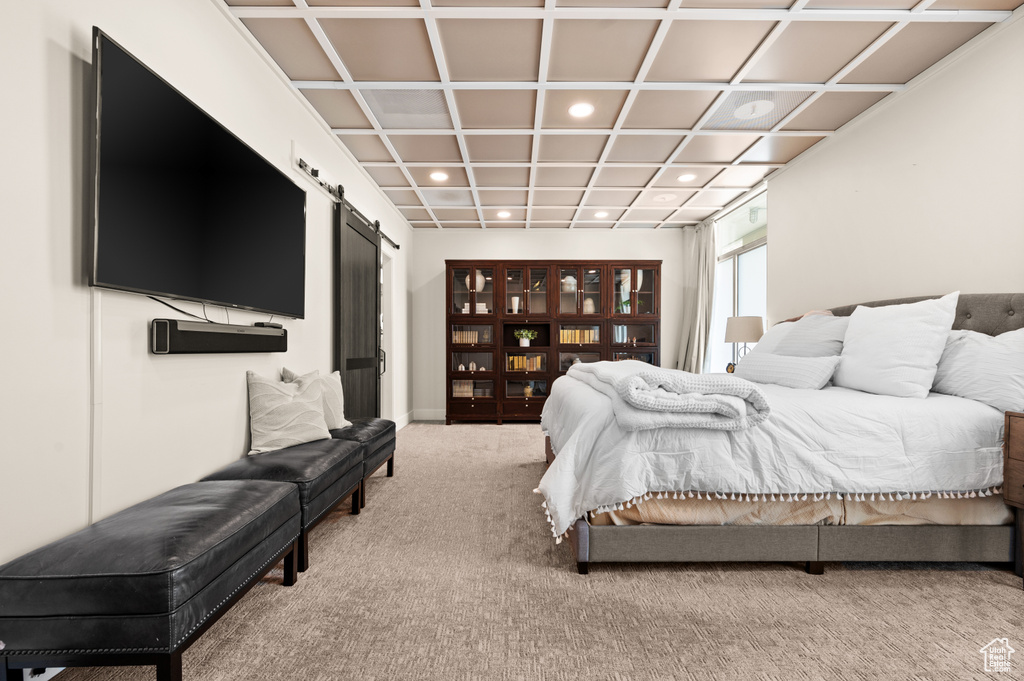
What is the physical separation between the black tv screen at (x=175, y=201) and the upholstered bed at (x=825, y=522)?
1.67 m

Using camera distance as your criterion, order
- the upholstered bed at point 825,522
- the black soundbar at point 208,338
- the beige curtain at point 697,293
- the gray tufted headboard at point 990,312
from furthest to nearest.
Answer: the beige curtain at point 697,293
the gray tufted headboard at point 990,312
the upholstered bed at point 825,522
the black soundbar at point 208,338

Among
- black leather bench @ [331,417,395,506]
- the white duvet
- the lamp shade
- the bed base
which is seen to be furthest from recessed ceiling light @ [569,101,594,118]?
the bed base

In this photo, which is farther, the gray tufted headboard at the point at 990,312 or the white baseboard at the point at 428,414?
the white baseboard at the point at 428,414

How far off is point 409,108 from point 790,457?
3056mm

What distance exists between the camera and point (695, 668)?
4.66 feet

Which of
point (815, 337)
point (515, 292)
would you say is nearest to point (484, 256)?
point (515, 292)

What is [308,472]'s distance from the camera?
2.06 m

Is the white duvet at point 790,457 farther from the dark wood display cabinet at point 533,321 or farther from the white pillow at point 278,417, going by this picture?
the dark wood display cabinet at point 533,321

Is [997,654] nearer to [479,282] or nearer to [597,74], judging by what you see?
[597,74]

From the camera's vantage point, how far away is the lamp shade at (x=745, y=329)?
4508mm

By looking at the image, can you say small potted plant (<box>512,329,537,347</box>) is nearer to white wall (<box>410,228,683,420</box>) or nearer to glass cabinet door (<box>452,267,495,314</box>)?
glass cabinet door (<box>452,267,495,314</box>)

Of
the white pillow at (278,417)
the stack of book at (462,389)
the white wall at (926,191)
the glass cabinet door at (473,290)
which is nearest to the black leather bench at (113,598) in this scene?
the white pillow at (278,417)

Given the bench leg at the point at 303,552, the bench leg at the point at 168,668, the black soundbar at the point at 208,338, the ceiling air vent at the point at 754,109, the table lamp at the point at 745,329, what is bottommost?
the bench leg at the point at 303,552

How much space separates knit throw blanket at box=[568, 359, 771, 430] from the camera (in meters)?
1.92
